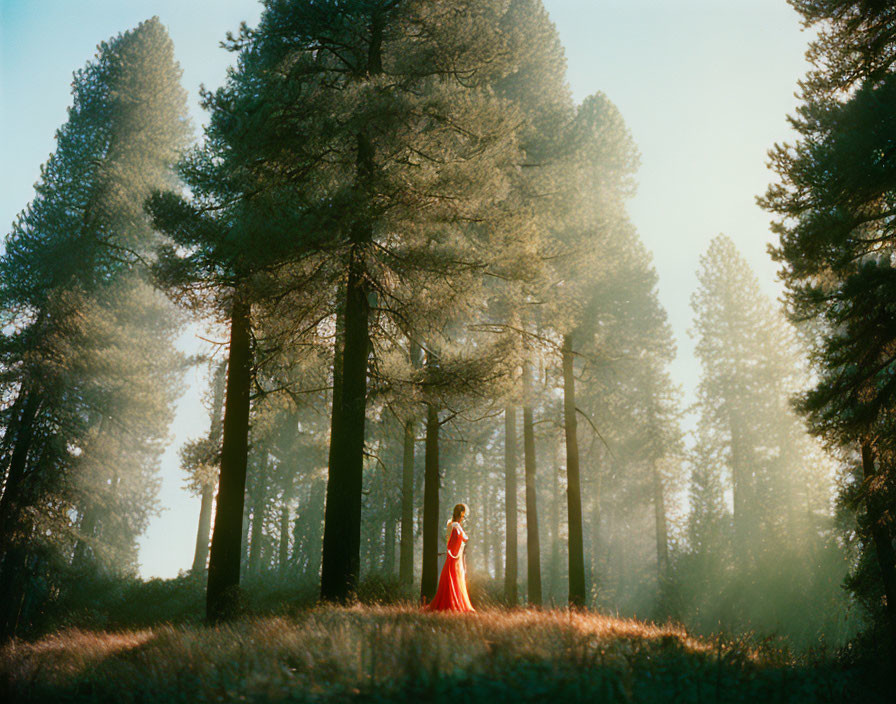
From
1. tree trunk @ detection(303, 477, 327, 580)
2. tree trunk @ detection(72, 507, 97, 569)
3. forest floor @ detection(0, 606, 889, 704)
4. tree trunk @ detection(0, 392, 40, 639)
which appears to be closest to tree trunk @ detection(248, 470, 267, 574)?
tree trunk @ detection(303, 477, 327, 580)

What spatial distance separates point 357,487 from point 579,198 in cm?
1039

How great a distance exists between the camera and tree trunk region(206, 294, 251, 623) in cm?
957

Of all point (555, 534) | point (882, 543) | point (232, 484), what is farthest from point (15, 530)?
point (555, 534)

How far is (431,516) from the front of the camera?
12.7 meters

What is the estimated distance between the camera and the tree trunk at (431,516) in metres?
12.3

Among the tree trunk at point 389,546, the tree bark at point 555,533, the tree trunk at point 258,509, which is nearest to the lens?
the tree trunk at point 389,546

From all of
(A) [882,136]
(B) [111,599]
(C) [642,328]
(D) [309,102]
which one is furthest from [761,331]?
(B) [111,599]

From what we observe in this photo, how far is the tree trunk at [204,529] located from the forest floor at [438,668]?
16.7 metres

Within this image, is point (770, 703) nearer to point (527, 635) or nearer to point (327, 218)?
point (527, 635)

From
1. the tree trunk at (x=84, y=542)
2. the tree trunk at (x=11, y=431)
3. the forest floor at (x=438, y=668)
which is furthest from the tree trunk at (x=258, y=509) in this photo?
the forest floor at (x=438, y=668)

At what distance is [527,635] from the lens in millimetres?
5500

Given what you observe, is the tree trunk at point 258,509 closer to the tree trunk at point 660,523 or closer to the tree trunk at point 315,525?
the tree trunk at point 315,525

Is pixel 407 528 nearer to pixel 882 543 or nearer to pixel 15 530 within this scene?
pixel 15 530

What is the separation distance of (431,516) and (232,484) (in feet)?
15.2
